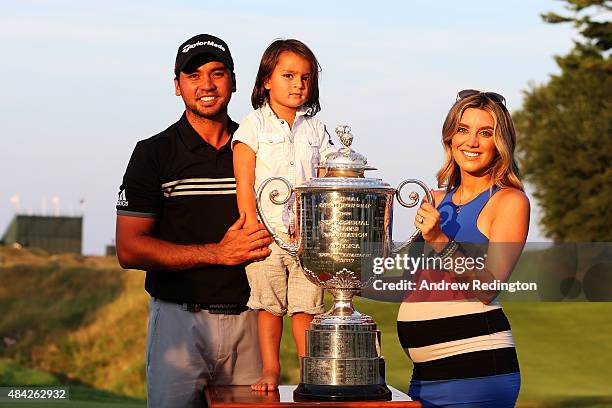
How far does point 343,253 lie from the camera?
446 cm

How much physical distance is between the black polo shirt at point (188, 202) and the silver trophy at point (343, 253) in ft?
2.46

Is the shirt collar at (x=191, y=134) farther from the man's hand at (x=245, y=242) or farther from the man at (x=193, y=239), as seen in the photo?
the man's hand at (x=245, y=242)

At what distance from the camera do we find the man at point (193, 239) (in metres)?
5.28

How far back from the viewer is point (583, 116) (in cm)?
4062

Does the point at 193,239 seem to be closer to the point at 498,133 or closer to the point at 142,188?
the point at 142,188

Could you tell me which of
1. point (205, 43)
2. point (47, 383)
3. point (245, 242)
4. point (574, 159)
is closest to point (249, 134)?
point (245, 242)

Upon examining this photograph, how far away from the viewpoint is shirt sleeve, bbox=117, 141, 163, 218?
5332mm

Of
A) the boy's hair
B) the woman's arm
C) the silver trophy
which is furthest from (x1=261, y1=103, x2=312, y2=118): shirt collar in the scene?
the silver trophy

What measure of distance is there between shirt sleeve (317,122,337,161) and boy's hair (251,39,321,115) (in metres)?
0.07

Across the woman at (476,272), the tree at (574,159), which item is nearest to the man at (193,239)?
the woman at (476,272)

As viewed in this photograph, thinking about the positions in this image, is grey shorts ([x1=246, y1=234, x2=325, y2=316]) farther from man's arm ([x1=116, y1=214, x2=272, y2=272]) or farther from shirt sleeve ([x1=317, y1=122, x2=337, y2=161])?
shirt sleeve ([x1=317, y1=122, x2=337, y2=161])

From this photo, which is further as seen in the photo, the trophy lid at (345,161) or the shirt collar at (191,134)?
the shirt collar at (191,134)

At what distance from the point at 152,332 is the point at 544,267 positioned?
74.5 feet

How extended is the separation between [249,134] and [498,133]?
102cm
